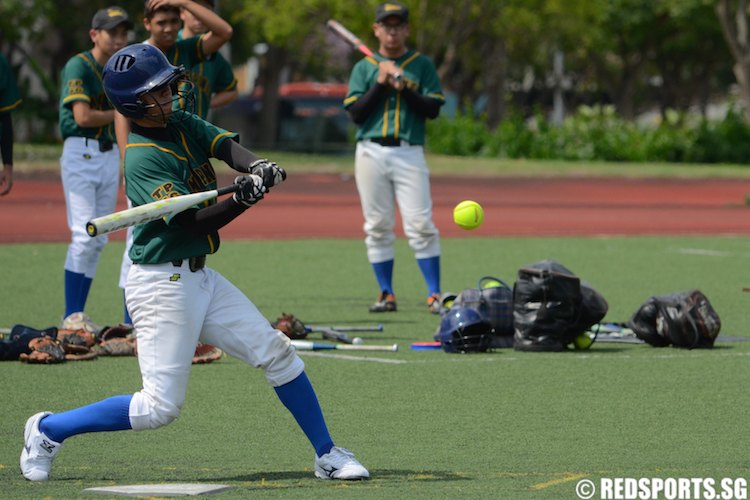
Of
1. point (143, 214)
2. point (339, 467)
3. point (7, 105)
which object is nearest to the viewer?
point (143, 214)

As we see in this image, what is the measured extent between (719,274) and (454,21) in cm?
3096

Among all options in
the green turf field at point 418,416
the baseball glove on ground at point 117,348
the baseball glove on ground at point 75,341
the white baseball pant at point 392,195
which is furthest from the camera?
the white baseball pant at point 392,195

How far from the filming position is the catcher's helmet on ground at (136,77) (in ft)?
20.5

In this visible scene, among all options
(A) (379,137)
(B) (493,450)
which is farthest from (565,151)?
(B) (493,450)

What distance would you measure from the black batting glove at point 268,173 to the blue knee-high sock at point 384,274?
657 centimetres

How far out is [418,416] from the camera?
811 cm

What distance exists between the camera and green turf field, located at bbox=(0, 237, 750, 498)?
21.4 feet

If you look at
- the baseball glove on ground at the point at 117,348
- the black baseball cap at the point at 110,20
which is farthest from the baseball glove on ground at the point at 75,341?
the black baseball cap at the point at 110,20

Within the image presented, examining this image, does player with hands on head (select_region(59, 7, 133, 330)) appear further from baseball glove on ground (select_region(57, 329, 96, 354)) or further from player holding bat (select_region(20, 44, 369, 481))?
player holding bat (select_region(20, 44, 369, 481))

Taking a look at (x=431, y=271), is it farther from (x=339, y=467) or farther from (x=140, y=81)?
(x=140, y=81)

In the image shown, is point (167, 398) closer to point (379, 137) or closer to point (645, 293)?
point (379, 137)

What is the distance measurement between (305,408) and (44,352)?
12.6ft

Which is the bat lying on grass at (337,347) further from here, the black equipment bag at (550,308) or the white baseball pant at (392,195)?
the white baseball pant at (392,195)

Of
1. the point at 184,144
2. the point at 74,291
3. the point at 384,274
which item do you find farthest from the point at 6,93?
the point at 184,144
